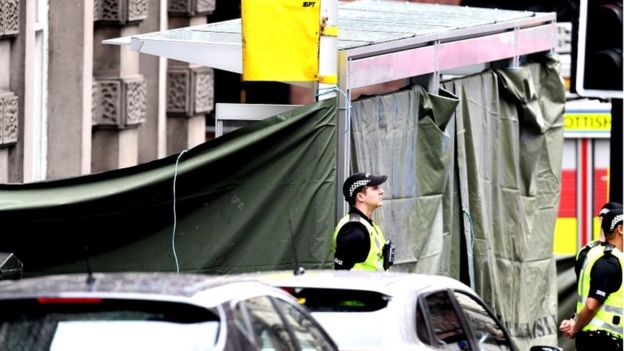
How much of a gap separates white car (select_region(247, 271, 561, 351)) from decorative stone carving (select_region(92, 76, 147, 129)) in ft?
28.4

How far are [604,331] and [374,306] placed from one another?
404 cm

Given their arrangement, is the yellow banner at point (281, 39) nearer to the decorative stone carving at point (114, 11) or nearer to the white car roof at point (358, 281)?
the white car roof at point (358, 281)

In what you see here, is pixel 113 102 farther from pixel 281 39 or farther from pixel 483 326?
pixel 483 326

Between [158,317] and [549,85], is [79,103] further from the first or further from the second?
[158,317]

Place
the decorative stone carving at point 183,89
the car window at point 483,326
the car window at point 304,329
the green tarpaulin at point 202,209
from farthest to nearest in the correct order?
the decorative stone carving at point 183,89 → the green tarpaulin at point 202,209 → the car window at point 483,326 → the car window at point 304,329

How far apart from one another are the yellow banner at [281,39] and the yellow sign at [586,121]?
1268 cm

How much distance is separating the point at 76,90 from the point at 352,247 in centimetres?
620

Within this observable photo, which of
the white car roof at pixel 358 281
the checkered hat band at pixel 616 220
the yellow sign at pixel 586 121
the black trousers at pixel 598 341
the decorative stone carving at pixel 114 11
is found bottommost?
the black trousers at pixel 598 341

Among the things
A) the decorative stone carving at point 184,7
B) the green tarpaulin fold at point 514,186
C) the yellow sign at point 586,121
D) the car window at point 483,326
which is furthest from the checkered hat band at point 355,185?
the yellow sign at point 586,121

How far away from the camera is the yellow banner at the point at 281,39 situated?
34.1 ft

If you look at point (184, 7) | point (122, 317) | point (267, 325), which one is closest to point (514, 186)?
point (184, 7)

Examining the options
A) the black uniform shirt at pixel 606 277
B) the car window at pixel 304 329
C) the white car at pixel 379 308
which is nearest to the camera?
the car window at pixel 304 329

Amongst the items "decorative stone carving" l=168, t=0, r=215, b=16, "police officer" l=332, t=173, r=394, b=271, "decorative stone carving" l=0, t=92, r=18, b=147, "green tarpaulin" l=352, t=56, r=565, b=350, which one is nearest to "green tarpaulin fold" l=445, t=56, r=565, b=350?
"green tarpaulin" l=352, t=56, r=565, b=350

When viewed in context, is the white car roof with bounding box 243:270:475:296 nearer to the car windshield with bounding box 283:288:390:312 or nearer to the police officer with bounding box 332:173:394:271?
the car windshield with bounding box 283:288:390:312
